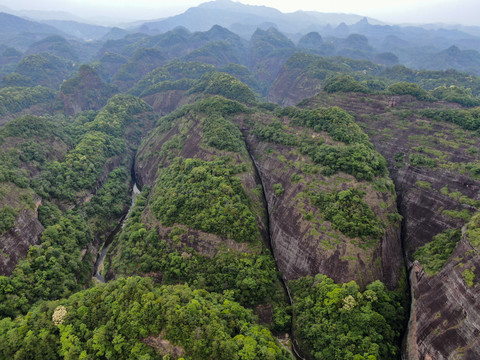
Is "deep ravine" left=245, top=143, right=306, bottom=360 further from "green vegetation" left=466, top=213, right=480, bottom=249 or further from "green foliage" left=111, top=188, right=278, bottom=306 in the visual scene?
"green vegetation" left=466, top=213, right=480, bottom=249

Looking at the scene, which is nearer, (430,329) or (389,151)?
(430,329)

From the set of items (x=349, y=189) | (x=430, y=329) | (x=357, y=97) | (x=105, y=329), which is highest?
Answer: (x=357, y=97)

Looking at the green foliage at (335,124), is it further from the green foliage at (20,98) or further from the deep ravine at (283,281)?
the green foliage at (20,98)

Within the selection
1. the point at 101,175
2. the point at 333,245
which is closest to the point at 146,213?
the point at 101,175

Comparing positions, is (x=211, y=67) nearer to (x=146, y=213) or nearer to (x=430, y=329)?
(x=146, y=213)

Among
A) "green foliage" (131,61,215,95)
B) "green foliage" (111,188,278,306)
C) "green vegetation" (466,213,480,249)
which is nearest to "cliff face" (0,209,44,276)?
"green foliage" (111,188,278,306)

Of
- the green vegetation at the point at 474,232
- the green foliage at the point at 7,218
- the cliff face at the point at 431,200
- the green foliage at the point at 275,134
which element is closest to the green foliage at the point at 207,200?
the green foliage at the point at 275,134
